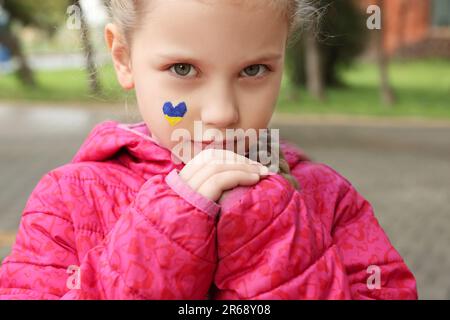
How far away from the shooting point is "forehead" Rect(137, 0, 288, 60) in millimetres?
1435

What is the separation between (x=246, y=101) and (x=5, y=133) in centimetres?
1103

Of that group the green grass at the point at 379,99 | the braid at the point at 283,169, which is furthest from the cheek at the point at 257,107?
the green grass at the point at 379,99

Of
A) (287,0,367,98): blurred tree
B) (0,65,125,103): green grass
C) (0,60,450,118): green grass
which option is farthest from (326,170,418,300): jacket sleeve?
(287,0,367,98): blurred tree

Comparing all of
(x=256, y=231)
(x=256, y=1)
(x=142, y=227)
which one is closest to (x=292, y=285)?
(x=256, y=231)

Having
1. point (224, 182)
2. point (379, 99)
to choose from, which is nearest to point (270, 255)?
point (224, 182)

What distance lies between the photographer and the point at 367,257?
172 centimetres

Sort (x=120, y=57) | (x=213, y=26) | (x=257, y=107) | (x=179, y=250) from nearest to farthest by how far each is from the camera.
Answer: (x=179, y=250) → (x=213, y=26) → (x=257, y=107) → (x=120, y=57)

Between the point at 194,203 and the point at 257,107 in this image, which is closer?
the point at 194,203

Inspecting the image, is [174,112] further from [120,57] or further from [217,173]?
[120,57]

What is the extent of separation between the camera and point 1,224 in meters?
6.36

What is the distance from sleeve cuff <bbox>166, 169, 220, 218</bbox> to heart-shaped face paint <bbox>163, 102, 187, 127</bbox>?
215mm

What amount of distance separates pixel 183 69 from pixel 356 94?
17.5m

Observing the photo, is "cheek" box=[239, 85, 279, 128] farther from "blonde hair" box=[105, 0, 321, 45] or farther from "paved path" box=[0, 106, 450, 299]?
"paved path" box=[0, 106, 450, 299]

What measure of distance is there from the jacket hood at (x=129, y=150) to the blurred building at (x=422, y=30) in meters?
31.8
